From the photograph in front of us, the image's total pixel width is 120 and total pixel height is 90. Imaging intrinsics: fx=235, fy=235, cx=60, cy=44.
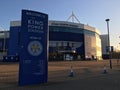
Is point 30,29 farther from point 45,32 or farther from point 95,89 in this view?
point 95,89

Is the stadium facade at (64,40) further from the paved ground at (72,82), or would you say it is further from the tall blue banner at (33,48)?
the tall blue banner at (33,48)

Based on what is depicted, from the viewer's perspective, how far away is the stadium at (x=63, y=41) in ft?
322

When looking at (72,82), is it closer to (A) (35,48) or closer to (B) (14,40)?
(A) (35,48)

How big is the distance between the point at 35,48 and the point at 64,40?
8659cm

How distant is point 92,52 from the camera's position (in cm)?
11681

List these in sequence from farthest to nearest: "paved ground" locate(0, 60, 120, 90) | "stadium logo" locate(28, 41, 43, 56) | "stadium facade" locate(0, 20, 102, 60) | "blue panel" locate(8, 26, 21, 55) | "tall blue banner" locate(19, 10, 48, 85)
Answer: "stadium facade" locate(0, 20, 102, 60) → "blue panel" locate(8, 26, 21, 55) → "stadium logo" locate(28, 41, 43, 56) → "tall blue banner" locate(19, 10, 48, 85) → "paved ground" locate(0, 60, 120, 90)

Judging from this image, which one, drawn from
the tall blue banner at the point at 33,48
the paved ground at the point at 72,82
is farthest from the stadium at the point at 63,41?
the tall blue banner at the point at 33,48

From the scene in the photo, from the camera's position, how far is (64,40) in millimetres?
102812

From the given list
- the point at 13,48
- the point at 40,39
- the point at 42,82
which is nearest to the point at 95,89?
the point at 42,82

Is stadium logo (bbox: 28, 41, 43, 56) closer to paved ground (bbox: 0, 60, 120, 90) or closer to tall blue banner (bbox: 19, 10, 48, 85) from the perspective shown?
tall blue banner (bbox: 19, 10, 48, 85)

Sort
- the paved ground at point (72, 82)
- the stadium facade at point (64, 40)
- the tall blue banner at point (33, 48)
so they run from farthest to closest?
1. the stadium facade at point (64, 40)
2. the tall blue banner at point (33, 48)
3. the paved ground at point (72, 82)

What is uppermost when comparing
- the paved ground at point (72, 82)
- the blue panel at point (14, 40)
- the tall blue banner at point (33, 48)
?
the blue panel at point (14, 40)

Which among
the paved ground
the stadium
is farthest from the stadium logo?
the stadium

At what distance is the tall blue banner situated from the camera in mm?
15492
